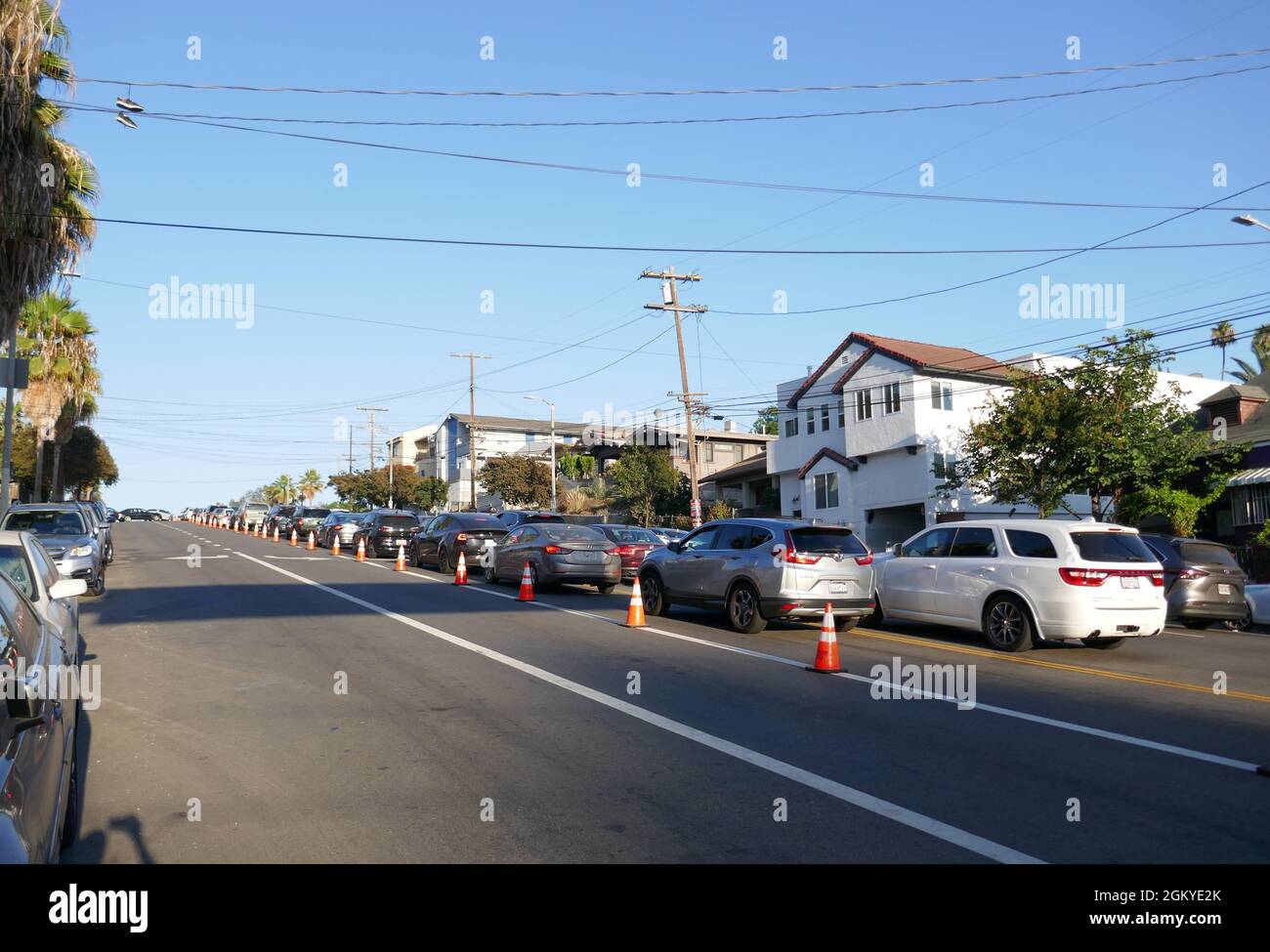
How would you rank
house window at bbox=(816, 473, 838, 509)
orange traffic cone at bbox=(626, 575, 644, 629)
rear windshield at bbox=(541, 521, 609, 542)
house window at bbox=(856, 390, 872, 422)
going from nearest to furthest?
orange traffic cone at bbox=(626, 575, 644, 629), rear windshield at bbox=(541, 521, 609, 542), house window at bbox=(856, 390, 872, 422), house window at bbox=(816, 473, 838, 509)

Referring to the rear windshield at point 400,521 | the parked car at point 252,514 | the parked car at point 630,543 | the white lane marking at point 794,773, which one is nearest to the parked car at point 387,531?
the rear windshield at point 400,521

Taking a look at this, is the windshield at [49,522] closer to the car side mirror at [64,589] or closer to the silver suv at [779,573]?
the silver suv at [779,573]

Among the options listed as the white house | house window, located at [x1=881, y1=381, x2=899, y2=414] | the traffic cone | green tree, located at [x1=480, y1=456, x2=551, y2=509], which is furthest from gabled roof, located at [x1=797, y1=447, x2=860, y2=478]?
the traffic cone

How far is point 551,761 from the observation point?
23.2 feet

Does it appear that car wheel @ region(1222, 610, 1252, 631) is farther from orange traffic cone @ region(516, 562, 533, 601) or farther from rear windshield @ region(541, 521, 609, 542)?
orange traffic cone @ region(516, 562, 533, 601)

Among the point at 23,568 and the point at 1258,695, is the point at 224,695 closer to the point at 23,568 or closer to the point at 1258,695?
the point at 23,568

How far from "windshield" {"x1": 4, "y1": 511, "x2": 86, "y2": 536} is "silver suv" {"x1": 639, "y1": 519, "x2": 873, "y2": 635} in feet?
39.3

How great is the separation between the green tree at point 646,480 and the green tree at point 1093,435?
78.8 ft

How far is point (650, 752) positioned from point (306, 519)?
41223mm

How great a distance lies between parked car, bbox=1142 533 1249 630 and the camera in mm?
16266

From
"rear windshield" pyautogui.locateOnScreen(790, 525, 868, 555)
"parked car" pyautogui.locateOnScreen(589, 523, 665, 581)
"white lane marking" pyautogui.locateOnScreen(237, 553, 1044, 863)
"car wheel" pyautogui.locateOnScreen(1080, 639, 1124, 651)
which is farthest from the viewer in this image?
"parked car" pyautogui.locateOnScreen(589, 523, 665, 581)

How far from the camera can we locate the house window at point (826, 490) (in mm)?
43656
